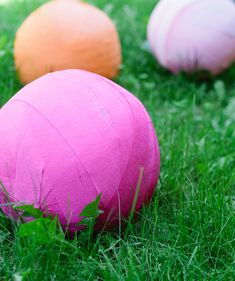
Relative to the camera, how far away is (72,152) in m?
1.44

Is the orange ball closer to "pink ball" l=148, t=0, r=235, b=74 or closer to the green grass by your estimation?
the green grass

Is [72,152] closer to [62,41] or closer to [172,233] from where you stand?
[172,233]

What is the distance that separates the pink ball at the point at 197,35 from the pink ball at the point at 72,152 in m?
1.46

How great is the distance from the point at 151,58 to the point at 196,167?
1514 millimetres

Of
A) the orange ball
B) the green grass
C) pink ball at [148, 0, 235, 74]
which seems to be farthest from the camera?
pink ball at [148, 0, 235, 74]

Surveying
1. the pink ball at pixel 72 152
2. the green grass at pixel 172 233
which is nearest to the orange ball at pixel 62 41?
the green grass at pixel 172 233

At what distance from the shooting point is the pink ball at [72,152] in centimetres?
145

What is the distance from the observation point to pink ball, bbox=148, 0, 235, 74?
289 centimetres

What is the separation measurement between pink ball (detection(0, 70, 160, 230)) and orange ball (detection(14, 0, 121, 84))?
95 centimetres

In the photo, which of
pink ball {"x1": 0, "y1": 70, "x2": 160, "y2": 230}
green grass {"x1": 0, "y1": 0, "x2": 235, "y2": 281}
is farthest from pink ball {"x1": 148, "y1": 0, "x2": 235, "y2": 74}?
pink ball {"x1": 0, "y1": 70, "x2": 160, "y2": 230}

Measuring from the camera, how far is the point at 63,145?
4.76ft

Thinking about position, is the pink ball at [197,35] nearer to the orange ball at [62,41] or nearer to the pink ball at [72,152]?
the orange ball at [62,41]

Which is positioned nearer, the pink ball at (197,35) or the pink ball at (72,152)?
the pink ball at (72,152)

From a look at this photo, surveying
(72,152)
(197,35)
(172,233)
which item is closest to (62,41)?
(197,35)
